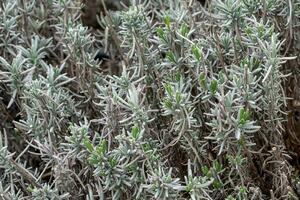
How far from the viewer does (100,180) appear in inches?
71.8

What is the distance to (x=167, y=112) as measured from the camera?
1.77m

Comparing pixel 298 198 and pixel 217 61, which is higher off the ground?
pixel 217 61

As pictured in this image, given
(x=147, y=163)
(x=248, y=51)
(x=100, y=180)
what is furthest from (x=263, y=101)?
(x=100, y=180)

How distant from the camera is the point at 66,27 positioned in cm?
229

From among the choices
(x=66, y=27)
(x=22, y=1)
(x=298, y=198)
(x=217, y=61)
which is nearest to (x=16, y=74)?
(x=66, y=27)

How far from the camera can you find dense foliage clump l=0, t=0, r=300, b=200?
178 cm

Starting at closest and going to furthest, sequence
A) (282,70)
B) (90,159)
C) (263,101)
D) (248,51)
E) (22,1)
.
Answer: (90,159), (263,101), (248,51), (282,70), (22,1)

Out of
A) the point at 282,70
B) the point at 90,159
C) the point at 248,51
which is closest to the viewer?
the point at 90,159

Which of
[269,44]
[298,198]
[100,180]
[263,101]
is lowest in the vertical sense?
[298,198]

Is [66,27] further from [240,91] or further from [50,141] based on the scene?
[240,91]

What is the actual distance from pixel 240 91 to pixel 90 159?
48 centimetres

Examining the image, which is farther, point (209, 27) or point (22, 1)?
point (22, 1)

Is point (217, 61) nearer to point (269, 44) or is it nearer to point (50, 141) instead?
point (269, 44)

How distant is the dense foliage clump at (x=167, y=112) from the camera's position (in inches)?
69.9
